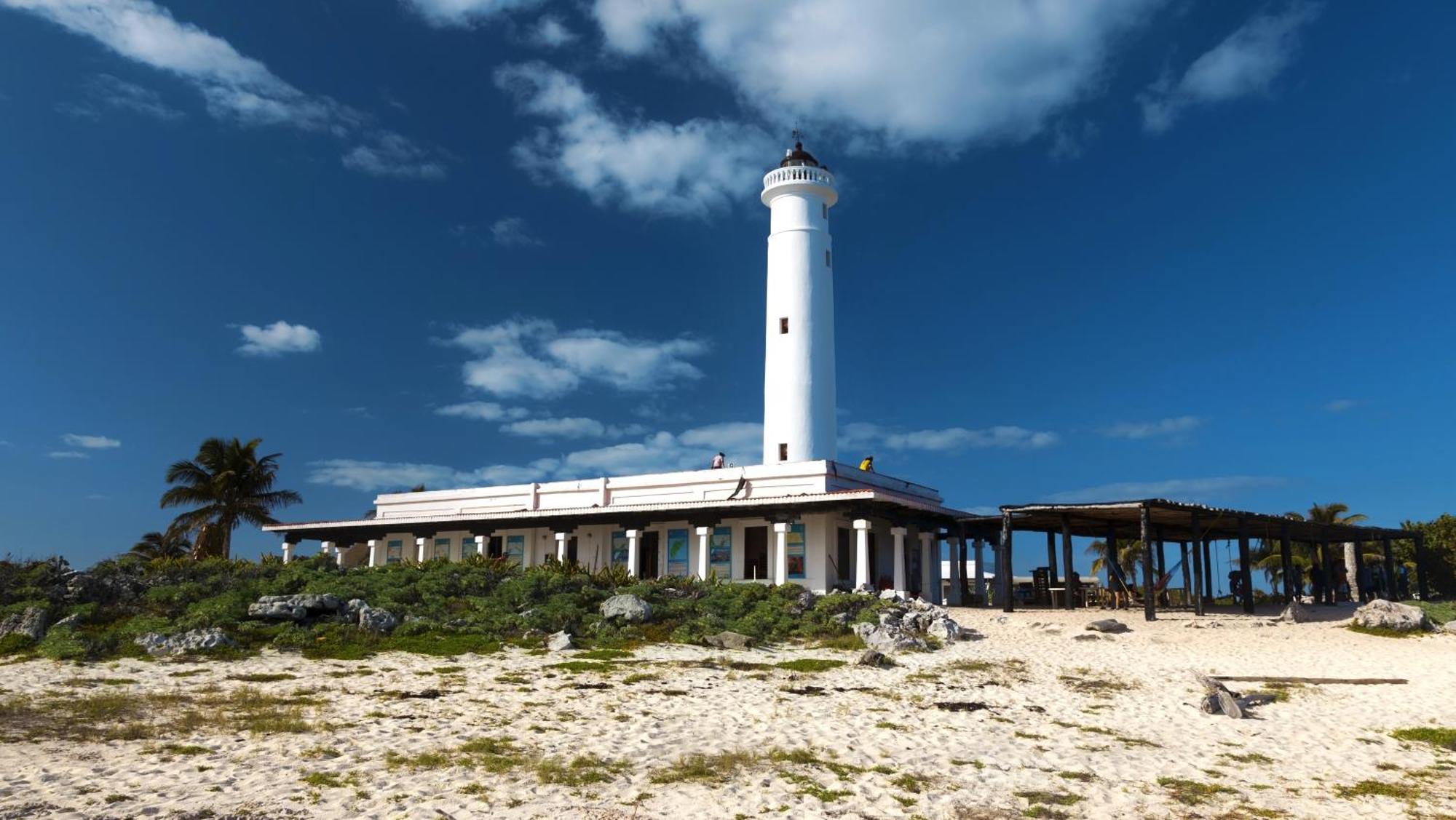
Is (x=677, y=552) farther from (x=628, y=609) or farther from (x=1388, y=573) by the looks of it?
(x=1388, y=573)

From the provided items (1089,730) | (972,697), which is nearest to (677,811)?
(1089,730)

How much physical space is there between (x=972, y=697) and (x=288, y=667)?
1039 centimetres

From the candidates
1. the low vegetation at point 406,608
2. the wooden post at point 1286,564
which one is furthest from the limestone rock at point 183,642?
the wooden post at point 1286,564

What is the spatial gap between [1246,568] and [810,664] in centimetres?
1697

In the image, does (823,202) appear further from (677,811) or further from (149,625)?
(677,811)

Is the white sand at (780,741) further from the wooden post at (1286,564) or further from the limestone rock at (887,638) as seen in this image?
the wooden post at (1286,564)

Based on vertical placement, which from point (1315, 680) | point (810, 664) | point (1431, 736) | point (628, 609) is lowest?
point (1431, 736)

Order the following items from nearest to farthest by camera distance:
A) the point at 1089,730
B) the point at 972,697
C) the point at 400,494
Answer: the point at 1089,730 → the point at 972,697 → the point at 400,494

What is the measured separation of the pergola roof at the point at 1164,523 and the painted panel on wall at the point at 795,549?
5.53 meters

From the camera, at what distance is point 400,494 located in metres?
38.6

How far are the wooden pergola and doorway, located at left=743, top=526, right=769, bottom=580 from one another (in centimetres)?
625

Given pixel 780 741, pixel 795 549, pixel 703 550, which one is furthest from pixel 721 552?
pixel 780 741

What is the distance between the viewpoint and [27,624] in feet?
53.7

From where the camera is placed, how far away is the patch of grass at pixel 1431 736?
11.5 metres
